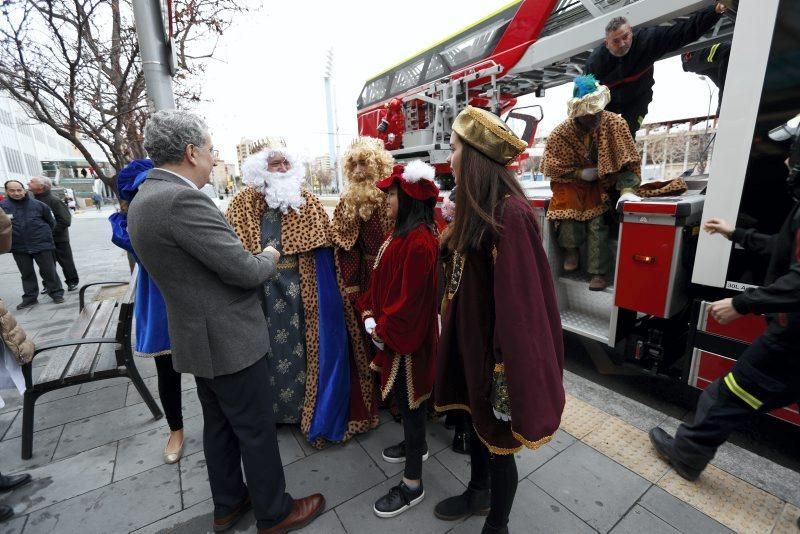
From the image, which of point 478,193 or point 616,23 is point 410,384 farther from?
point 616,23

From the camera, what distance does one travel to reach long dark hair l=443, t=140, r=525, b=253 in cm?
134

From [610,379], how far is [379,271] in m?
2.58

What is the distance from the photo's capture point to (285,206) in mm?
2332

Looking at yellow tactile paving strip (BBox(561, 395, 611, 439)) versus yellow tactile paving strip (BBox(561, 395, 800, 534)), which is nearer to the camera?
yellow tactile paving strip (BBox(561, 395, 800, 534))

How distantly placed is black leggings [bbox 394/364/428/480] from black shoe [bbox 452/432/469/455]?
0.47 meters

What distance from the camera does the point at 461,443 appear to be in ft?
7.74

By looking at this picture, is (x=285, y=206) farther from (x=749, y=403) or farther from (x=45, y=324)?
(x=45, y=324)

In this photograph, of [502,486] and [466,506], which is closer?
[502,486]

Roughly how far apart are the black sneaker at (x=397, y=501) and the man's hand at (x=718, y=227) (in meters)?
2.17

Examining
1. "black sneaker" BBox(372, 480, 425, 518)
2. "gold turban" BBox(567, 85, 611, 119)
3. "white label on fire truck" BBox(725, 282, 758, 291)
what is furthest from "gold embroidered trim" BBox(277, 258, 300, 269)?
"white label on fire truck" BBox(725, 282, 758, 291)

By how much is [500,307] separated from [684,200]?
2141 millimetres

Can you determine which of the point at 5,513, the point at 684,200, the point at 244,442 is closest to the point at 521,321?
the point at 244,442

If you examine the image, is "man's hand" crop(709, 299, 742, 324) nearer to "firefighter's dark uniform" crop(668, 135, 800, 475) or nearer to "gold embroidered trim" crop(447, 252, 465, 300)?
"firefighter's dark uniform" crop(668, 135, 800, 475)

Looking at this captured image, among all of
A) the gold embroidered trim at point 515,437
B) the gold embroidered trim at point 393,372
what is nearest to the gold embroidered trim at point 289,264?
the gold embroidered trim at point 393,372
